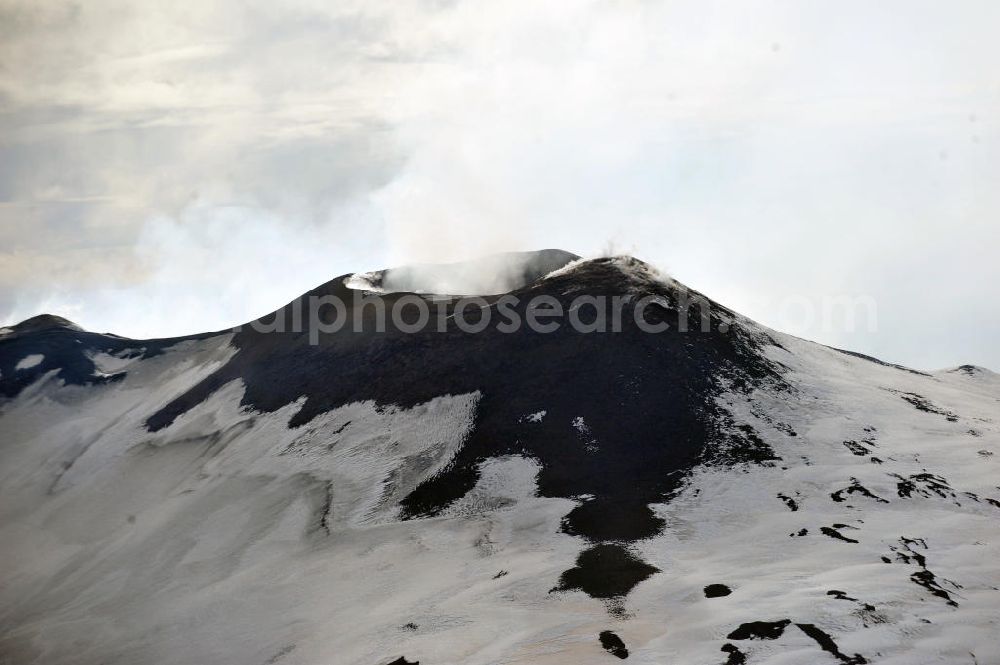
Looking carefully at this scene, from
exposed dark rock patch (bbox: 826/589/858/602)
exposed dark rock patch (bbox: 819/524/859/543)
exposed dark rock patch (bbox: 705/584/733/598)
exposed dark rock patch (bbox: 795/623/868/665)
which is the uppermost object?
exposed dark rock patch (bbox: 819/524/859/543)

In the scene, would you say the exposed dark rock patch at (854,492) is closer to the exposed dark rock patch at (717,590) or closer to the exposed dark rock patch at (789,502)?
the exposed dark rock patch at (789,502)

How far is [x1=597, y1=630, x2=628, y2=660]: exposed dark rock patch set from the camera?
3234 centimetres

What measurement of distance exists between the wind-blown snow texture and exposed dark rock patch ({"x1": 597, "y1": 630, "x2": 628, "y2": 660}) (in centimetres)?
20

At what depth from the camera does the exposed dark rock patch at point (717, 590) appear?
36.1 metres

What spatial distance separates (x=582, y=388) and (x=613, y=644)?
2551 cm

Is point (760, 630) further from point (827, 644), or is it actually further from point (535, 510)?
point (535, 510)

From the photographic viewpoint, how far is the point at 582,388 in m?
57.2

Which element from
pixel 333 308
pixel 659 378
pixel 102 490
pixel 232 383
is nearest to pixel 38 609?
pixel 102 490

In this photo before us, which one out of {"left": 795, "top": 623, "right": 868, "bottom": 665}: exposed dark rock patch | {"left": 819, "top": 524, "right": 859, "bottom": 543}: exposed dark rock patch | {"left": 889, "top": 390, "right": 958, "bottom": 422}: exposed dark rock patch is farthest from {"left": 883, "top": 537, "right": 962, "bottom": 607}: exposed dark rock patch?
{"left": 889, "top": 390, "right": 958, "bottom": 422}: exposed dark rock patch

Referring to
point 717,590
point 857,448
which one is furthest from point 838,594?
point 857,448

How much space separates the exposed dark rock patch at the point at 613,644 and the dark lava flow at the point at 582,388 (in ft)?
12.1

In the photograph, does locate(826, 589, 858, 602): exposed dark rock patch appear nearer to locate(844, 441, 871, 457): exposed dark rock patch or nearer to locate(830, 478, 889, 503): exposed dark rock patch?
locate(830, 478, 889, 503): exposed dark rock patch

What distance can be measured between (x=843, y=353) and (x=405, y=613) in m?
50.9

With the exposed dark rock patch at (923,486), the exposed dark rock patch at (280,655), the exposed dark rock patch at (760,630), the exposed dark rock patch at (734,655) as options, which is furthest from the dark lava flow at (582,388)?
the exposed dark rock patch at (280,655)
